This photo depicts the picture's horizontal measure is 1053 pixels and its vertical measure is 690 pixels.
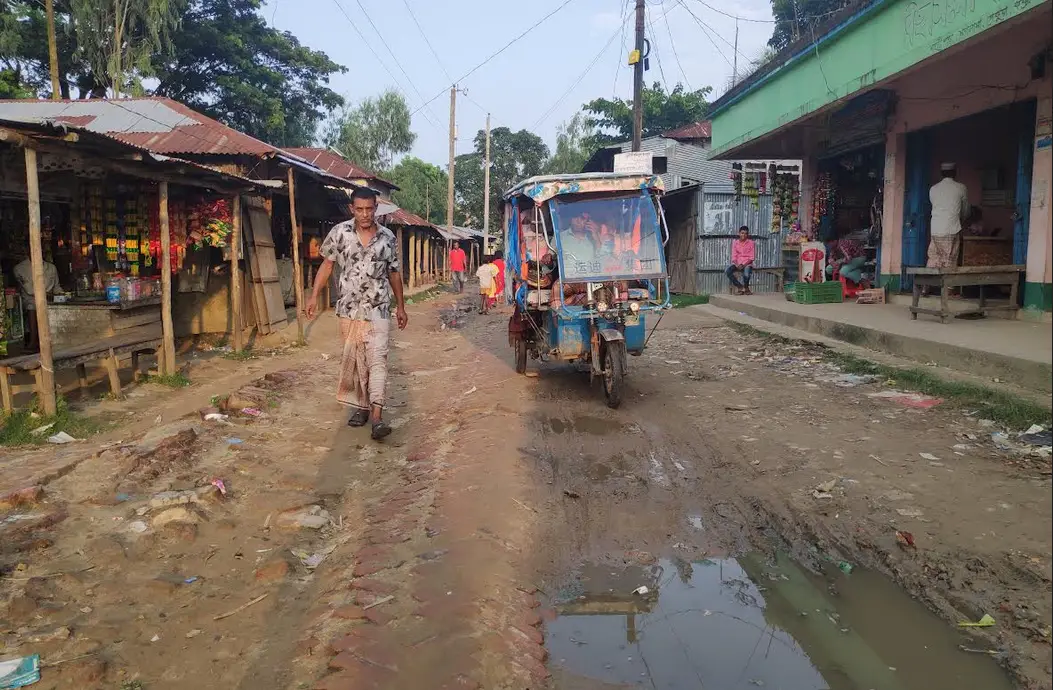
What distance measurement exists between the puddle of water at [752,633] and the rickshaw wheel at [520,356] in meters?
5.17

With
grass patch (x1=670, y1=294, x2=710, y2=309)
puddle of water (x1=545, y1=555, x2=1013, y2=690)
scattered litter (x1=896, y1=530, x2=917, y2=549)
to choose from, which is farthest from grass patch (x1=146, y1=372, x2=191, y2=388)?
grass patch (x1=670, y1=294, x2=710, y2=309)

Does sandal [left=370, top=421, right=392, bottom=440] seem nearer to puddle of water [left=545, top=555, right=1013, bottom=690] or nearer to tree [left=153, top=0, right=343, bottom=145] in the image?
puddle of water [left=545, top=555, right=1013, bottom=690]

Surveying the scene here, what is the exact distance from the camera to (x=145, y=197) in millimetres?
9906

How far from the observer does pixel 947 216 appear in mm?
9570

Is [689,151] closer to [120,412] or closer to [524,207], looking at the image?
[524,207]

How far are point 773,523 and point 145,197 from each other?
30.1 ft

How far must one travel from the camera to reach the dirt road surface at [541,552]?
299cm

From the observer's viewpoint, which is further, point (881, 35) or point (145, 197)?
point (145, 197)

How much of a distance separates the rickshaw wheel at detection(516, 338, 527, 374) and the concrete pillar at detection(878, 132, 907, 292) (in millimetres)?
6696

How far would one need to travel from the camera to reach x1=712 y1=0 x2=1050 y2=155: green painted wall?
7262 millimetres

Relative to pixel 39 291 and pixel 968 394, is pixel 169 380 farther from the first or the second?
pixel 968 394

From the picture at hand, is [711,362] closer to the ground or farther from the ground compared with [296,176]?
closer to the ground

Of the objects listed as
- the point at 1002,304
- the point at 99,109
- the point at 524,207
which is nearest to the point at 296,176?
the point at 99,109

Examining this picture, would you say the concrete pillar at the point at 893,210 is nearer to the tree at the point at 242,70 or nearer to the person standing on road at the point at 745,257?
the person standing on road at the point at 745,257
